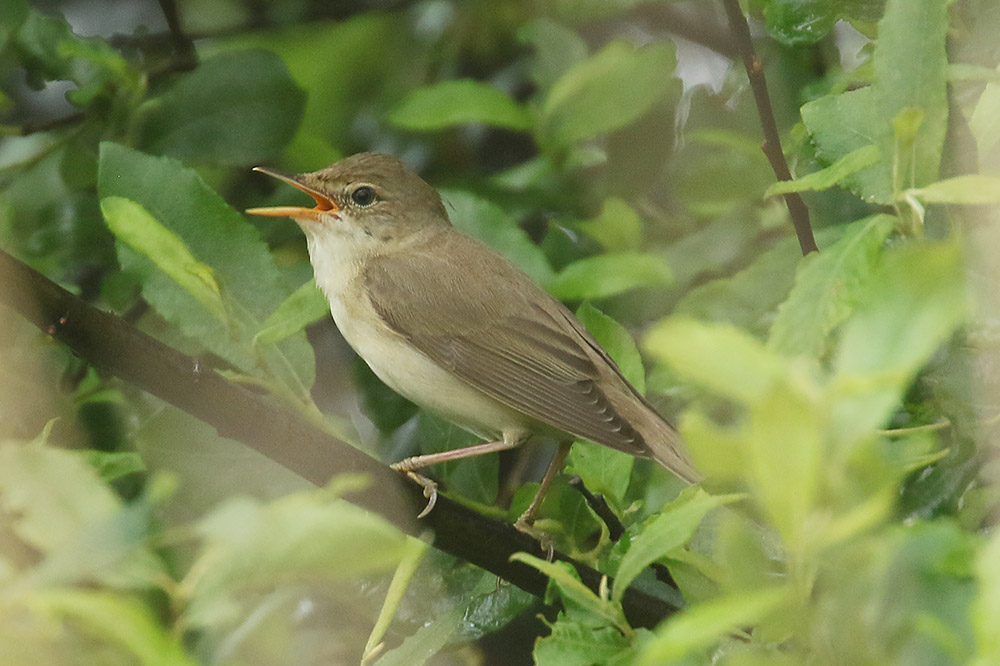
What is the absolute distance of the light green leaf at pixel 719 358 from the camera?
92cm

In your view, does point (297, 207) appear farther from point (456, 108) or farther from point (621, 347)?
point (621, 347)

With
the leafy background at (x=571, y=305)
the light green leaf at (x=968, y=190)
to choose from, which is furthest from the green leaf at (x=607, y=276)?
the light green leaf at (x=968, y=190)

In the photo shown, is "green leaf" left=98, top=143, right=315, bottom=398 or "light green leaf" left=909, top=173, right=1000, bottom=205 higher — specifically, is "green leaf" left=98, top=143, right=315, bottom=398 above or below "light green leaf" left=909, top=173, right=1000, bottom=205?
below

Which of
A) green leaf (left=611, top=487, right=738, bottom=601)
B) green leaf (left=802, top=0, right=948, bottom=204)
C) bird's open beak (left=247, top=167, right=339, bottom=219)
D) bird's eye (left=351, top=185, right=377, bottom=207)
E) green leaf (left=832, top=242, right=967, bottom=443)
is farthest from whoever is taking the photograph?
bird's eye (left=351, top=185, right=377, bottom=207)

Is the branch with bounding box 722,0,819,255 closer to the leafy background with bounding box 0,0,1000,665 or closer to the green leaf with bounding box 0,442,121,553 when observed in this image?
the leafy background with bounding box 0,0,1000,665

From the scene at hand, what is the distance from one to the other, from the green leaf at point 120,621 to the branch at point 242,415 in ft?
2.82

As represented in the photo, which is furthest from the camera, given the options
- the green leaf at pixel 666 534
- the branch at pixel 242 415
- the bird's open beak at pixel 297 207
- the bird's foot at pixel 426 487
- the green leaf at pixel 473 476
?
the bird's open beak at pixel 297 207

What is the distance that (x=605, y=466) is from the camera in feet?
8.74

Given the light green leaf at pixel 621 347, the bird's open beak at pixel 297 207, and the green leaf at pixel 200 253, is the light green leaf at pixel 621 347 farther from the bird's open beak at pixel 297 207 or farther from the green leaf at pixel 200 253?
the bird's open beak at pixel 297 207

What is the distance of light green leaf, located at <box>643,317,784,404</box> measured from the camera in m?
0.92

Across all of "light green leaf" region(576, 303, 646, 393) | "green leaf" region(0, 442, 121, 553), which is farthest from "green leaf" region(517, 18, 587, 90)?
"green leaf" region(0, 442, 121, 553)

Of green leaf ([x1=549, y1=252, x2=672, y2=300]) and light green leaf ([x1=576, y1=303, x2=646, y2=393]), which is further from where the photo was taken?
green leaf ([x1=549, y1=252, x2=672, y2=300])

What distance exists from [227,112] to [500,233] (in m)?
1.00

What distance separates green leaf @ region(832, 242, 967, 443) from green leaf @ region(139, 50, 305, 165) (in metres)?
2.87
